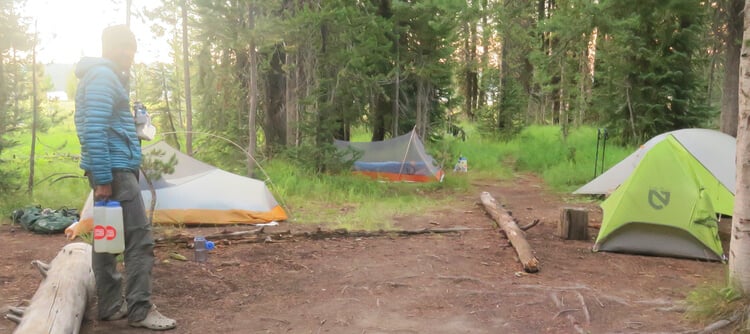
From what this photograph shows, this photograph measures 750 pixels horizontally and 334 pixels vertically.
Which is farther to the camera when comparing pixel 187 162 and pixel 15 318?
pixel 187 162

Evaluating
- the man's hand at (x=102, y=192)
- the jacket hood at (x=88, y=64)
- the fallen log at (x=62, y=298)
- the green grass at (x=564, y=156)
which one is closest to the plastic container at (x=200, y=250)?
the fallen log at (x=62, y=298)

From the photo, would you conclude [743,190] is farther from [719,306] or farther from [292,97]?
[292,97]

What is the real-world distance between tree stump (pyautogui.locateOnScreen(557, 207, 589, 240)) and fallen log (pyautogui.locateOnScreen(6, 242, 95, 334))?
17.0 feet

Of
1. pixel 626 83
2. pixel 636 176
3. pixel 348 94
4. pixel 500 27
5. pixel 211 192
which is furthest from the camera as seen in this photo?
pixel 500 27

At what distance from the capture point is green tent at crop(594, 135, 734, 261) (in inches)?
234

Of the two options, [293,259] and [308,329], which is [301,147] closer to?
[293,259]

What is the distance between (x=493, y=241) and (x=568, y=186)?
17.3 feet

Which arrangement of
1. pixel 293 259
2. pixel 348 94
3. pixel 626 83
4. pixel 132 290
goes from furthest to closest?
pixel 626 83 → pixel 348 94 → pixel 293 259 → pixel 132 290

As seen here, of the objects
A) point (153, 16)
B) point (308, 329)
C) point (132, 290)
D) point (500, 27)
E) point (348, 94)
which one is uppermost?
point (500, 27)

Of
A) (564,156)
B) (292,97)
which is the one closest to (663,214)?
(292,97)

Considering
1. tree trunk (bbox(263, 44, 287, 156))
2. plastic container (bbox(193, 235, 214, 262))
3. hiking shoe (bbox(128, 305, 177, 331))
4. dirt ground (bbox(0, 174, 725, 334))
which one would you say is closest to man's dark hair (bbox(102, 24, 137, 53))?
hiking shoe (bbox(128, 305, 177, 331))

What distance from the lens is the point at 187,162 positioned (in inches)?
320

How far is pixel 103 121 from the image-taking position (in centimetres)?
358

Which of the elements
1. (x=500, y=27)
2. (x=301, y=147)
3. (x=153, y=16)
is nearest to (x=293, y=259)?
(x=301, y=147)
